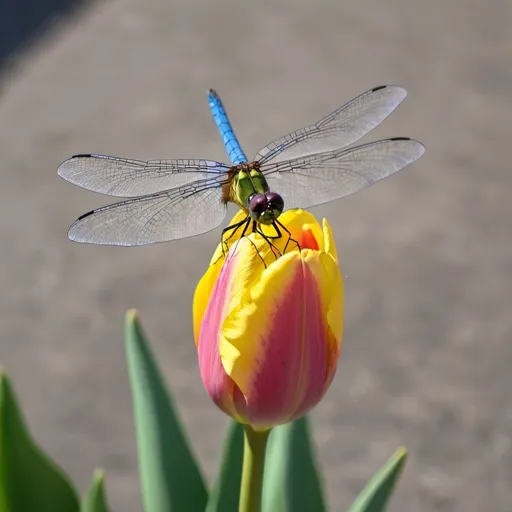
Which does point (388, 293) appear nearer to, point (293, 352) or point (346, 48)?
point (346, 48)

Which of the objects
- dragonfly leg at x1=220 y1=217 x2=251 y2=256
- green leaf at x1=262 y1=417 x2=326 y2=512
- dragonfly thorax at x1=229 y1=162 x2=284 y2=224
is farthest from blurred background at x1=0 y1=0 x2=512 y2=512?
dragonfly leg at x1=220 y1=217 x2=251 y2=256

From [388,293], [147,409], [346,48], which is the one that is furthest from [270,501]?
[346,48]

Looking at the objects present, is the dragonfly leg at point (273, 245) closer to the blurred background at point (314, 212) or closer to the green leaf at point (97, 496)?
the green leaf at point (97, 496)

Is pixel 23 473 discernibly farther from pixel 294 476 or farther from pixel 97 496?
pixel 294 476

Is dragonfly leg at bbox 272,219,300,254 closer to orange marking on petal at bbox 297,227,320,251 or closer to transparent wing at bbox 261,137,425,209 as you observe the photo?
orange marking on petal at bbox 297,227,320,251

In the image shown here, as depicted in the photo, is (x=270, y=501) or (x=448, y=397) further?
(x=448, y=397)
